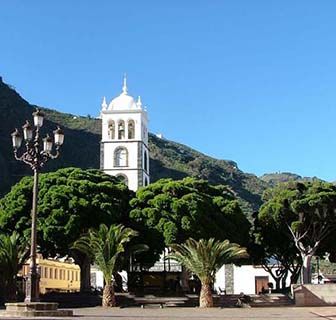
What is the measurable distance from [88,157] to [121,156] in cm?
4402

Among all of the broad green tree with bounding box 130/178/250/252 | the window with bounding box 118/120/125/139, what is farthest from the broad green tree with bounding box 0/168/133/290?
the window with bounding box 118/120/125/139

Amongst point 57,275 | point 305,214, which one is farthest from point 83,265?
point 57,275

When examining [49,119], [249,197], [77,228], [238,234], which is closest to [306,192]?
[238,234]

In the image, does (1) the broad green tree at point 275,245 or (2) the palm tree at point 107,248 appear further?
(1) the broad green tree at point 275,245

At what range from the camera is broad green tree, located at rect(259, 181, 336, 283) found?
134 ft

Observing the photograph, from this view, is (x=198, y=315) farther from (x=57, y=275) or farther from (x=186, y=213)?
(x=57, y=275)

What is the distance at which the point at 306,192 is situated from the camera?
4203 cm

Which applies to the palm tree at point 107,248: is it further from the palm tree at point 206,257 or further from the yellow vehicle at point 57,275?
the yellow vehicle at point 57,275

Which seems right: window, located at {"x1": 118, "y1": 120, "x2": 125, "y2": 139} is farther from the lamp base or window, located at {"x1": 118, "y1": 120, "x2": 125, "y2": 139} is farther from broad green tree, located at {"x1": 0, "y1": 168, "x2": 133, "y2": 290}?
the lamp base

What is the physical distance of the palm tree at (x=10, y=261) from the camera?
1281 inches

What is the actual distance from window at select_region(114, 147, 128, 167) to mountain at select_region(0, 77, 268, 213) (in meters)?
25.7

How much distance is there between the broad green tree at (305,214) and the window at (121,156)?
91.0 ft

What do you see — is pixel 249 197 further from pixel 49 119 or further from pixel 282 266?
pixel 282 266

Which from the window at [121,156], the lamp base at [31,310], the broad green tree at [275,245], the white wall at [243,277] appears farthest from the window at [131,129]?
the lamp base at [31,310]
